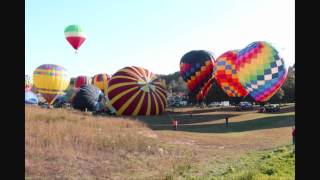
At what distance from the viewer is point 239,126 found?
27453 millimetres

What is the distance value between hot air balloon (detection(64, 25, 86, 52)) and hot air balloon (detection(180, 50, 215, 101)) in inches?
443

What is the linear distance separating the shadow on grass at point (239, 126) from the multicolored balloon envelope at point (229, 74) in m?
6.71

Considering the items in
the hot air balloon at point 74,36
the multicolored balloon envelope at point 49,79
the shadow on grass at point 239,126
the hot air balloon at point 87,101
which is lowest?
the shadow on grass at point 239,126

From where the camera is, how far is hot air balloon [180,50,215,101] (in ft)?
138

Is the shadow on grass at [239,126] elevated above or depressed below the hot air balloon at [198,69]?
below

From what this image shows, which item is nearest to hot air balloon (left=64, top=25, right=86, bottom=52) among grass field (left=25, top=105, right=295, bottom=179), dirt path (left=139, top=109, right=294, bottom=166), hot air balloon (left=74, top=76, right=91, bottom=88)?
dirt path (left=139, top=109, right=294, bottom=166)

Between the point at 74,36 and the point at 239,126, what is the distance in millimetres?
19816

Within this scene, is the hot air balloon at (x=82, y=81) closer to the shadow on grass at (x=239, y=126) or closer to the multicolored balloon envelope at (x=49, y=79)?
the multicolored balloon envelope at (x=49, y=79)

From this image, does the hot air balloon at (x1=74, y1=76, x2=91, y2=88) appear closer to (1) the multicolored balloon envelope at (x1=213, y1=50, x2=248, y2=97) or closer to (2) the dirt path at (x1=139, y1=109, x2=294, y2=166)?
(1) the multicolored balloon envelope at (x1=213, y1=50, x2=248, y2=97)

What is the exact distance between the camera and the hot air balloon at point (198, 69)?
41969mm

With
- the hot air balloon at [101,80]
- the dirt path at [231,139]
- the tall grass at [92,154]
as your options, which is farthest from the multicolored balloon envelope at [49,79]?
the tall grass at [92,154]
